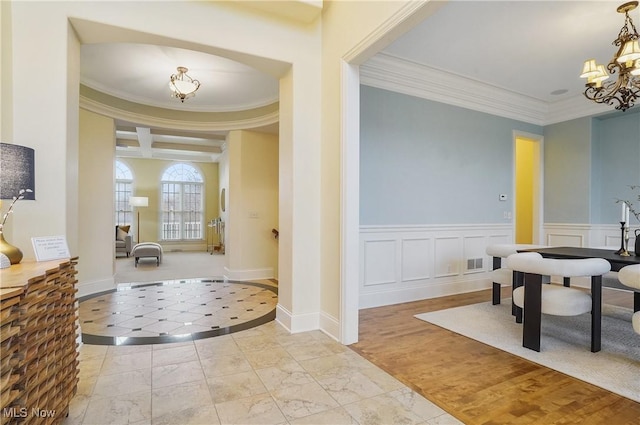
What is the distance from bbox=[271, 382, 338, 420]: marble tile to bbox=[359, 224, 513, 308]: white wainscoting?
2.02 meters

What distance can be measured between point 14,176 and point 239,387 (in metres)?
1.84

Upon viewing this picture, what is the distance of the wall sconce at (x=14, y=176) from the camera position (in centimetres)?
173

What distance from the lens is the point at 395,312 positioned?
3957 mm

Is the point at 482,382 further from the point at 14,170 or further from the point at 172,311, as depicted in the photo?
the point at 172,311

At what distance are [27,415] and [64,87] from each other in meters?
2.31

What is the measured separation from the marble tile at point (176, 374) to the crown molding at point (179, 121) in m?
4.11

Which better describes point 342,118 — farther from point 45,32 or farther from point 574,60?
point 574,60

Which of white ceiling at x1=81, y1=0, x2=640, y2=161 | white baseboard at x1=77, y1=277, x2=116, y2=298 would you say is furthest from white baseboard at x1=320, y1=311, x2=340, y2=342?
white baseboard at x1=77, y1=277, x2=116, y2=298

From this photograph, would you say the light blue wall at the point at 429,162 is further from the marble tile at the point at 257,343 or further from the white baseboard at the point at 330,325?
the marble tile at the point at 257,343

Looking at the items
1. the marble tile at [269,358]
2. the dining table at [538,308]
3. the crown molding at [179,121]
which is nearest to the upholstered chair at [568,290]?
the dining table at [538,308]

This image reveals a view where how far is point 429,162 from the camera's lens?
183 inches

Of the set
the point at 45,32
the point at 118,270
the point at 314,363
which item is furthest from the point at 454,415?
the point at 118,270

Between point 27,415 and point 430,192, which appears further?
point 430,192

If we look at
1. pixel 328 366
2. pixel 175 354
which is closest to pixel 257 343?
pixel 175 354
